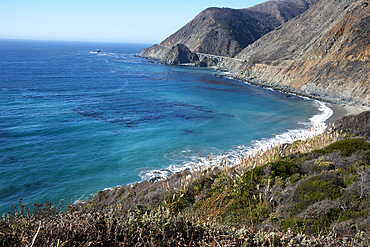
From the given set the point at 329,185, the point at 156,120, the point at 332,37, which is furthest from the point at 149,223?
the point at 332,37

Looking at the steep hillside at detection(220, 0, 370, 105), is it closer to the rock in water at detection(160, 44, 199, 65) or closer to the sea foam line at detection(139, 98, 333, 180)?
the sea foam line at detection(139, 98, 333, 180)

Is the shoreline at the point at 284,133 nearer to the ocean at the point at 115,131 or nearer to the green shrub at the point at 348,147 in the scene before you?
the ocean at the point at 115,131

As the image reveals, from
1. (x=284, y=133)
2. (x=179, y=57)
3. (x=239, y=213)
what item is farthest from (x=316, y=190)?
(x=179, y=57)

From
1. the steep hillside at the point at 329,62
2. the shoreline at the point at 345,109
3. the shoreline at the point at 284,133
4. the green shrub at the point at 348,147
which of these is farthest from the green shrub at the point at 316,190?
the steep hillside at the point at 329,62

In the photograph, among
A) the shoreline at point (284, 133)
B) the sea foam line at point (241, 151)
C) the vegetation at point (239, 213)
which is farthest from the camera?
the shoreline at point (284, 133)

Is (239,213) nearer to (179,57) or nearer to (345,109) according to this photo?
(345,109)

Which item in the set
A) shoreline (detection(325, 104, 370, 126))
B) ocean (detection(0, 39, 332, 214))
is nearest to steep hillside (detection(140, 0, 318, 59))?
shoreline (detection(325, 104, 370, 126))
